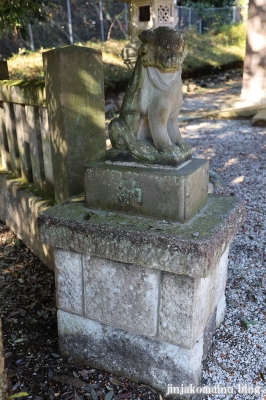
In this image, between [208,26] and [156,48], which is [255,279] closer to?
[156,48]

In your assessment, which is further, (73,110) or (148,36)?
(73,110)

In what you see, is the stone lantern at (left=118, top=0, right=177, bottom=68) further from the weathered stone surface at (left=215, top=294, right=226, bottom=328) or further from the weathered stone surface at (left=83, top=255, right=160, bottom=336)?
the weathered stone surface at (left=83, top=255, right=160, bottom=336)

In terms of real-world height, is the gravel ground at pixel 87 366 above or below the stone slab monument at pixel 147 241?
below

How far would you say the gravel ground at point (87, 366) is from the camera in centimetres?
213

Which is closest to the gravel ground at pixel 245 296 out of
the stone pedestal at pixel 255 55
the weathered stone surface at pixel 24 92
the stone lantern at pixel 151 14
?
the weathered stone surface at pixel 24 92

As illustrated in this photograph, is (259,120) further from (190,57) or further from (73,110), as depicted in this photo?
(190,57)

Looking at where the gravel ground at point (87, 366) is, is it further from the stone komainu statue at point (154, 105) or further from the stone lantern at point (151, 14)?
the stone lantern at point (151, 14)

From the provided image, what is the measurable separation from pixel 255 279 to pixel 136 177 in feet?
5.31

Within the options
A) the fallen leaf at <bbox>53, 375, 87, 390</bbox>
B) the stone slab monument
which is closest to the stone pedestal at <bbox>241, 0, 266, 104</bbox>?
the stone slab monument

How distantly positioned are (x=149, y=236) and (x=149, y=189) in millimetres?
279

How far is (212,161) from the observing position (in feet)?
19.9

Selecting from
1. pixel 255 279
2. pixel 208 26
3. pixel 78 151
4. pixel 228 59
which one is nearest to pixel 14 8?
pixel 78 151

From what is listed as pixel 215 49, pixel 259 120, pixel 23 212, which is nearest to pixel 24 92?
pixel 23 212

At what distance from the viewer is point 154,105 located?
2.05 meters
